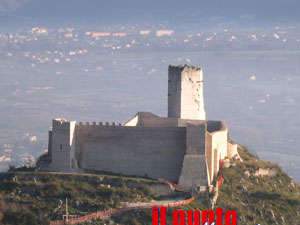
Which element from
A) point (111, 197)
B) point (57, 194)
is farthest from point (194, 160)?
point (57, 194)

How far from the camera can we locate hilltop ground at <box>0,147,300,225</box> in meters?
64.1

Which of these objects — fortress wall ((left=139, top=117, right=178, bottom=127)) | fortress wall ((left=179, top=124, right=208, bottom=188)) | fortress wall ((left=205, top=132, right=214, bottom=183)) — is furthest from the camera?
fortress wall ((left=139, top=117, right=178, bottom=127))

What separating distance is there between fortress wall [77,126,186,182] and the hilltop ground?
130 centimetres

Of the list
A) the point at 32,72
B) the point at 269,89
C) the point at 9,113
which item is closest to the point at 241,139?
the point at 9,113

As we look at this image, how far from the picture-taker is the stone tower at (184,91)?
244 ft

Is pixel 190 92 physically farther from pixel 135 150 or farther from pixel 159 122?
pixel 135 150

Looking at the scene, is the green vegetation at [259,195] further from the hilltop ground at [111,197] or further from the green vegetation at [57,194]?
the green vegetation at [57,194]

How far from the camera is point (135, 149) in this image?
69.6 metres

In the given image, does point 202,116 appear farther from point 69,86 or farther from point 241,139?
point 69,86

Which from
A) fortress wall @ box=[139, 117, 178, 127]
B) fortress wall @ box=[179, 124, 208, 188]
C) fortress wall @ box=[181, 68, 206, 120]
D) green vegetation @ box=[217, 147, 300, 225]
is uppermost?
fortress wall @ box=[181, 68, 206, 120]

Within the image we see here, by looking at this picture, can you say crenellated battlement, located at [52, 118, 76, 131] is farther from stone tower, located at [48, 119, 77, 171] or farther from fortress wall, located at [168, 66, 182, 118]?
fortress wall, located at [168, 66, 182, 118]

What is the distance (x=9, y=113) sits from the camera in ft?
465

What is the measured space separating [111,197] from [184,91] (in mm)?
9694

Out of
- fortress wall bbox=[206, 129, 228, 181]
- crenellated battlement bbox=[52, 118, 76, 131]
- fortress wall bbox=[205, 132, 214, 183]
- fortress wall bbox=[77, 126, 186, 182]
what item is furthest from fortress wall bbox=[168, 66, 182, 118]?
crenellated battlement bbox=[52, 118, 76, 131]
